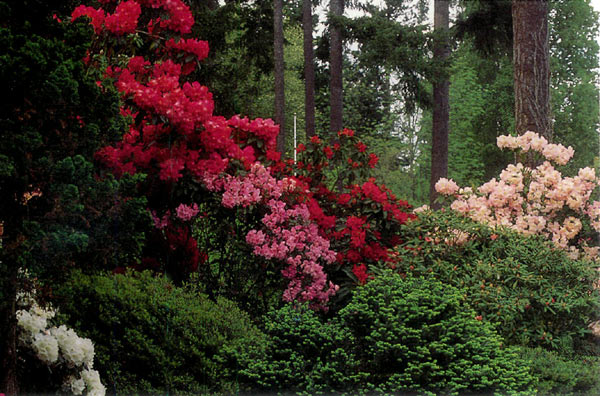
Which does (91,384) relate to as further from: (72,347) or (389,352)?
(389,352)

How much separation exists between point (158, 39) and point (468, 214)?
122 inches

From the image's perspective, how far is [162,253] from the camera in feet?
17.2

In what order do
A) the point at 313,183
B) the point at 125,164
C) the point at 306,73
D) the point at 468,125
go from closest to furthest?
the point at 125,164 < the point at 313,183 < the point at 306,73 < the point at 468,125

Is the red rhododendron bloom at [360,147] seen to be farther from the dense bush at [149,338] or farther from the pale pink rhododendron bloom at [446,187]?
the dense bush at [149,338]

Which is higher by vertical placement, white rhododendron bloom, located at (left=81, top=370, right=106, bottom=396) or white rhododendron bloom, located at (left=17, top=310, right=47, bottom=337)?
white rhododendron bloom, located at (left=17, top=310, right=47, bottom=337)

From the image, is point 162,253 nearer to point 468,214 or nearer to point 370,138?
point 468,214

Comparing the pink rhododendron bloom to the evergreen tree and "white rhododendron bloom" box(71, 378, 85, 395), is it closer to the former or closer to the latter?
the evergreen tree

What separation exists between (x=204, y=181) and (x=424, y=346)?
2350 mm

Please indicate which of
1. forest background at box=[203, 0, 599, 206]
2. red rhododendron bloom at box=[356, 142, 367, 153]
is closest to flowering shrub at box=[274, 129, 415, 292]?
red rhododendron bloom at box=[356, 142, 367, 153]

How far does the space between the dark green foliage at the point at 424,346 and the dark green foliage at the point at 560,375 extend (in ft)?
0.73

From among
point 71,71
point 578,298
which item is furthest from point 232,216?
point 578,298

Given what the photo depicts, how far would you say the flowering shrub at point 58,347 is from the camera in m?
3.20

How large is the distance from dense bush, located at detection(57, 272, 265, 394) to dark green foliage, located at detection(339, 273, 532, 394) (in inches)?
31.5

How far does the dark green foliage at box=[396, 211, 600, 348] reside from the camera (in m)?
4.40
